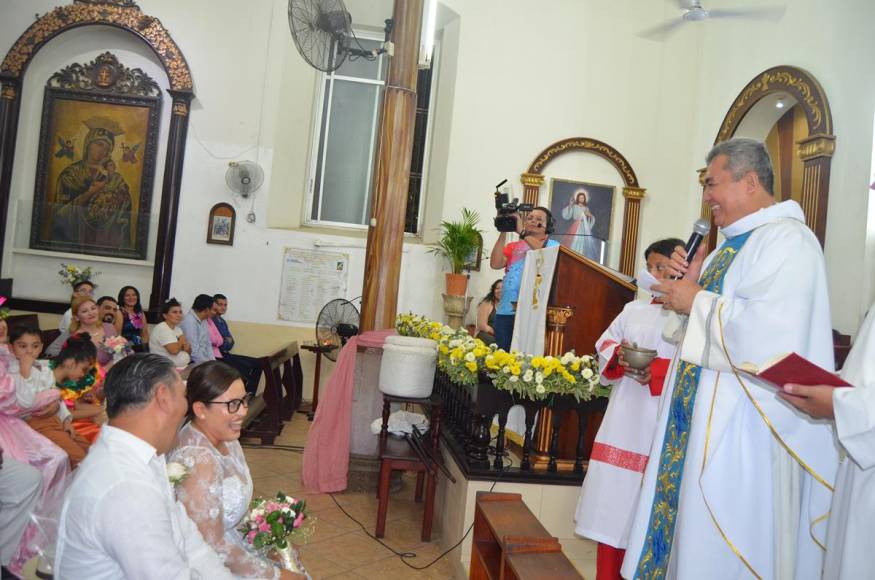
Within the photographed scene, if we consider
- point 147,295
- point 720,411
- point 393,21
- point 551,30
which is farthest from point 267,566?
point 551,30

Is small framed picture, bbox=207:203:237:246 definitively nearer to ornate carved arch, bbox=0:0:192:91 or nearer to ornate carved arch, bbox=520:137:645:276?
ornate carved arch, bbox=0:0:192:91

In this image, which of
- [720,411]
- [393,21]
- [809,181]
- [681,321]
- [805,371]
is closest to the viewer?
[805,371]

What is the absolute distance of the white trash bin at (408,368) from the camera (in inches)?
184

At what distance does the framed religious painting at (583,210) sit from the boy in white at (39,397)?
7.17 metres

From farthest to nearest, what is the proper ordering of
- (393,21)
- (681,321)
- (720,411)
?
1. (393,21)
2. (681,321)
3. (720,411)

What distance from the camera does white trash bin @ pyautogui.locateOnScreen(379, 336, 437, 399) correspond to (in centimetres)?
467

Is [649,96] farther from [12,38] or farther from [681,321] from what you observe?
[12,38]

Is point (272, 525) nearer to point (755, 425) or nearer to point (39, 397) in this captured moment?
point (755, 425)

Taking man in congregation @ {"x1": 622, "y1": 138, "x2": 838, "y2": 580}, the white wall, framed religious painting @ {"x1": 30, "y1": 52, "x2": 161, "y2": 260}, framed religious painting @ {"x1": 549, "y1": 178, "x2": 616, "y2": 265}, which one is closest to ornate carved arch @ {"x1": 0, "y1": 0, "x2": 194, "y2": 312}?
the white wall

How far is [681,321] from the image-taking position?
2.85 metres

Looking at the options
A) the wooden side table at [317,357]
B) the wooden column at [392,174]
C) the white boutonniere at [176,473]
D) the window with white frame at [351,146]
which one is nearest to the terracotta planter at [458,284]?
the window with white frame at [351,146]

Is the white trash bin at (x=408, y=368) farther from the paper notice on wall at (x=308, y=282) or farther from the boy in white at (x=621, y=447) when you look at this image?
the paper notice on wall at (x=308, y=282)

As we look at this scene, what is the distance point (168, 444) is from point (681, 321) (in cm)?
195

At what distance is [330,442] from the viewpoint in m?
5.27
